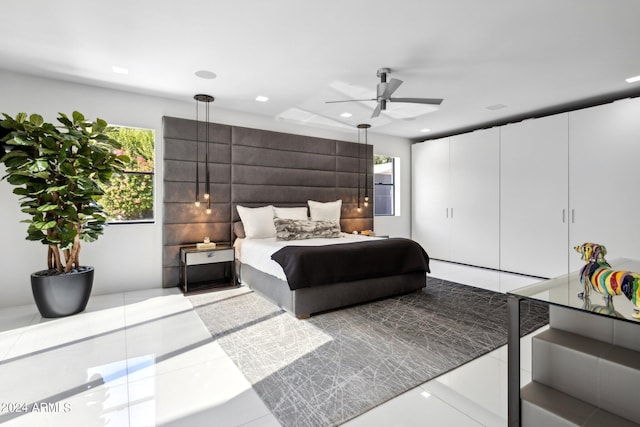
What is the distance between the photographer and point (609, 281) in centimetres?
117

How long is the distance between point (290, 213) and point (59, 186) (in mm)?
2878

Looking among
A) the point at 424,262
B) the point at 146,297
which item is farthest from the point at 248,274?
the point at 424,262

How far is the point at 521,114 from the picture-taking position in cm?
521

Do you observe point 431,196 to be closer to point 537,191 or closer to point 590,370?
point 537,191

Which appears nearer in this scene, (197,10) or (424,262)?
(197,10)

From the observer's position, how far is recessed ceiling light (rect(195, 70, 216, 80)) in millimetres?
3588

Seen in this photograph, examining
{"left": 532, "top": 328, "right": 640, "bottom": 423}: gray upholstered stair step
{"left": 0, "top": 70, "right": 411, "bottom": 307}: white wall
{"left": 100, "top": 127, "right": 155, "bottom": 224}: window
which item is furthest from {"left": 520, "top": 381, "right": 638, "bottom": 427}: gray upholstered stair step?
Result: {"left": 100, "top": 127, "right": 155, "bottom": 224}: window

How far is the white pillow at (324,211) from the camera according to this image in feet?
17.6

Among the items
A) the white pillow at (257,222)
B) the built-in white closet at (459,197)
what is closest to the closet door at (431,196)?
the built-in white closet at (459,197)

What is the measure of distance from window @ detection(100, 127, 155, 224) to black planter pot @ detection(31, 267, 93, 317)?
148 cm

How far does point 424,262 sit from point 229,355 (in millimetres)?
2632

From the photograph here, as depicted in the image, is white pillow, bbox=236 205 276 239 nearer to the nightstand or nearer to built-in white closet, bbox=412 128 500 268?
the nightstand

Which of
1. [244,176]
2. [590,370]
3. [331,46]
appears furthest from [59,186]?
[590,370]

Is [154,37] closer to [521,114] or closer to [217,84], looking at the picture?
[217,84]
